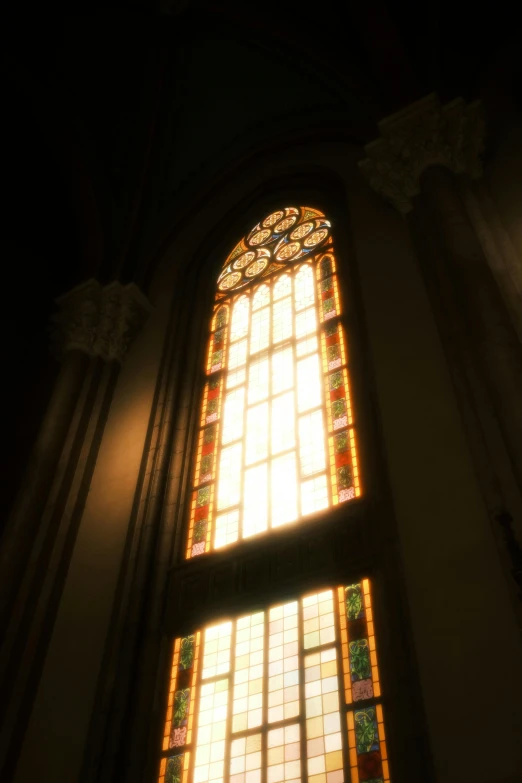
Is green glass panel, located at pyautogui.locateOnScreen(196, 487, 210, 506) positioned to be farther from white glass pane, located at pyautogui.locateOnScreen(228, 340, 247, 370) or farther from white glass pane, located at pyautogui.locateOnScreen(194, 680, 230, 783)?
white glass pane, located at pyautogui.locateOnScreen(194, 680, 230, 783)

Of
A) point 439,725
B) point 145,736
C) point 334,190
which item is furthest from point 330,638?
point 334,190

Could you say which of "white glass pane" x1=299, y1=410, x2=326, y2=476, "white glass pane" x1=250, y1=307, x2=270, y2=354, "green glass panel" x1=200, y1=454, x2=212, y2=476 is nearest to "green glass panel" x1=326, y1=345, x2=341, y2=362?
"white glass pane" x1=299, y1=410, x2=326, y2=476

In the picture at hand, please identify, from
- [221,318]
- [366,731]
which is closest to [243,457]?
[221,318]

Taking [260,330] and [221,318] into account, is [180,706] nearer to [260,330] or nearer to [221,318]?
[260,330]

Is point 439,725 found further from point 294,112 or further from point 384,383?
point 294,112

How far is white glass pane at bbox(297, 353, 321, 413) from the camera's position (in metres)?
6.86

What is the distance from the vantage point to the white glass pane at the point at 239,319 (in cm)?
848

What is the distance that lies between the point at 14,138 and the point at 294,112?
3977 millimetres

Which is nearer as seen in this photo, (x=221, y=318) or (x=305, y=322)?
(x=305, y=322)

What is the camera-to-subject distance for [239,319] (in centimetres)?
871

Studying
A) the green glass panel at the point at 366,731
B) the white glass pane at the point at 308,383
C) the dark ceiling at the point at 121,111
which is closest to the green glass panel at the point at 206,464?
the white glass pane at the point at 308,383

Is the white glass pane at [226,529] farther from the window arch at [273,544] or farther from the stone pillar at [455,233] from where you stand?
the stone pillar at [455,233]

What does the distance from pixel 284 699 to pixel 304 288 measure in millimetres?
4647

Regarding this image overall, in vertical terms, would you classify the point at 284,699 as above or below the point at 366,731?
above
